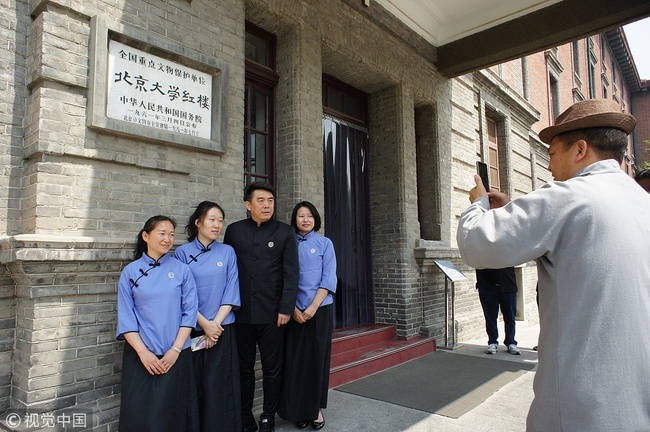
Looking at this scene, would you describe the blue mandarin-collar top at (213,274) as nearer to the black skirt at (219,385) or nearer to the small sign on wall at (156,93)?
the black skirt at (219,385)

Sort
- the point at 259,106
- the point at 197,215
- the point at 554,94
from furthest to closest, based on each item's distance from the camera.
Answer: the point at 554,94
the point at 259,106
the point at 197,215

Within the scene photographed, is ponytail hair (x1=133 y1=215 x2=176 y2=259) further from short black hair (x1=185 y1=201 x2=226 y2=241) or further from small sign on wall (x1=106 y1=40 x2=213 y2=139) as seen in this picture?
small sign on wall (x1=106 y1=40 x2=213 y2=139)

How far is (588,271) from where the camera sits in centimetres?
140

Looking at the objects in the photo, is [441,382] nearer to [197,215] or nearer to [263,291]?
[263,291]

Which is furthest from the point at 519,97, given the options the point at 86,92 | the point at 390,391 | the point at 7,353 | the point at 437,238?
the point at 7,353

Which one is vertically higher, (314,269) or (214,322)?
(314,269)

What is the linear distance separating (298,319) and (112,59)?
2450 mm

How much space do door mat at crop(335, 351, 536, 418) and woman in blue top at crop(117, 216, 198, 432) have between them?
2.21 meters

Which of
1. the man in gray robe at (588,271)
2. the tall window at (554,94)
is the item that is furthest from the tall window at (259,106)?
the tall window at (554,94)

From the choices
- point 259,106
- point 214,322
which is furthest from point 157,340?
point 259,106

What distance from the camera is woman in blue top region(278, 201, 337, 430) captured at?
142 inches

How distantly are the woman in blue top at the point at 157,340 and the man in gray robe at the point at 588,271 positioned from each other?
1970 mm

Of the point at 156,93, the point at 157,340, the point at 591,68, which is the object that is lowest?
the point at 157,340

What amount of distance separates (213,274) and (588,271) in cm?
242
